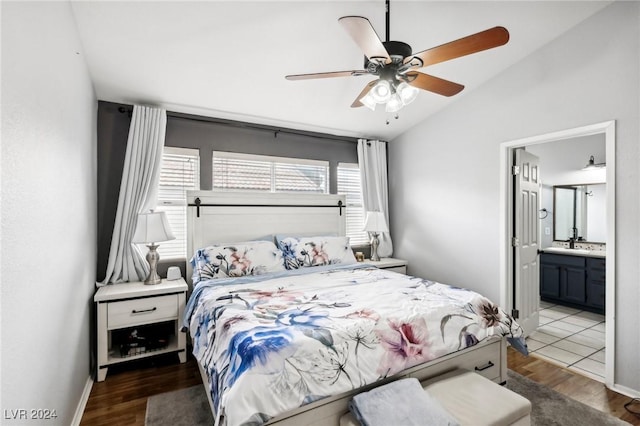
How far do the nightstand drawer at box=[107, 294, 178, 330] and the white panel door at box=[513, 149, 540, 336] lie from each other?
3.52 metres

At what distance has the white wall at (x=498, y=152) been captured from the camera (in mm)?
2424

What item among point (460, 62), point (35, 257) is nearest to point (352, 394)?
point (35, 257)

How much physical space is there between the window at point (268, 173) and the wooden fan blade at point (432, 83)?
2.13 m

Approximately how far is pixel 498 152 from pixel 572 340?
86.6 inches

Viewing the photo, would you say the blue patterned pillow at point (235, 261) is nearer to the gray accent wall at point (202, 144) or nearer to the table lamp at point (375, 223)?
the gray accent wall at point (202, 144)

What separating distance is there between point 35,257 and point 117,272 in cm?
184

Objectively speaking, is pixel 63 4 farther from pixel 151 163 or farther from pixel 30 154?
pixel 151 163

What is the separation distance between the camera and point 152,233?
2.87 m

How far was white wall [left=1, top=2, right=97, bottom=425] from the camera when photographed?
3.48 feet

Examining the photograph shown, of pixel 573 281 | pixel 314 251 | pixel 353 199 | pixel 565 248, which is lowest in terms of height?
pixel 573 281

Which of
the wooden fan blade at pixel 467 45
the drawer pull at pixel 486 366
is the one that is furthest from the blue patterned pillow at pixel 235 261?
the wooden fan blade at pixel 467 45

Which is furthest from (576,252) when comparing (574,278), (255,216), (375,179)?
(255,216)

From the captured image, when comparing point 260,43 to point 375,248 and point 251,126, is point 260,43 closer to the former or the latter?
point 251,126

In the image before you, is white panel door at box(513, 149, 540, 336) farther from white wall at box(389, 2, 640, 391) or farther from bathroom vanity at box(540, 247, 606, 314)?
bathroom vanity at box(540, 247, 606, 314)
